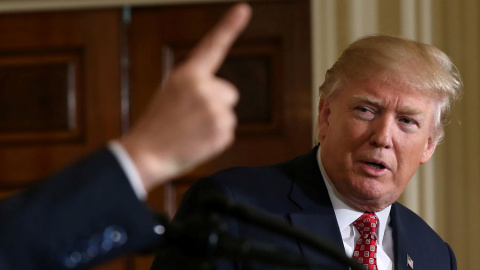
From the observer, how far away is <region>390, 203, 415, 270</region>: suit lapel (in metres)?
2.02

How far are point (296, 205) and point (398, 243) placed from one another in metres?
0.32

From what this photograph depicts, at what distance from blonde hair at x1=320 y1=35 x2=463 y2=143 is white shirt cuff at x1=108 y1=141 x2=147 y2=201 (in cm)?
138

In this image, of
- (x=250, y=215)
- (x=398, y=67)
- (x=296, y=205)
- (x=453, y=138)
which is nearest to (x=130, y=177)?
(x=250, y=215)

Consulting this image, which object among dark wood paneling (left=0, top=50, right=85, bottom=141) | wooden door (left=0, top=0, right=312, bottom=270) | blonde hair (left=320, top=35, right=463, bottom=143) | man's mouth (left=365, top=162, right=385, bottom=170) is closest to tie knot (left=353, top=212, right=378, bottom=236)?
man's mouth (left=365, top=162, right=385, bottom=170)

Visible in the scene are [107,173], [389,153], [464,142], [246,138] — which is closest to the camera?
[107,173]

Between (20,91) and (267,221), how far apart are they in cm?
277

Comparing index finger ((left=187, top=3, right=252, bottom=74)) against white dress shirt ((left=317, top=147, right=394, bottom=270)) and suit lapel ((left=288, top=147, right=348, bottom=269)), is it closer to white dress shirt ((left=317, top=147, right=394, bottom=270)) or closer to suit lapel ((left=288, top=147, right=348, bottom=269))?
suit lapel ((left=288, top=147, right=348, bottom=269))

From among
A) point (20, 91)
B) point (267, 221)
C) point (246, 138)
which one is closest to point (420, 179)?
point (246, 138)

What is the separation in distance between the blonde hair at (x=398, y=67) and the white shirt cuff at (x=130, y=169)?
1379 millimetres

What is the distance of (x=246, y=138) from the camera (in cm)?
320

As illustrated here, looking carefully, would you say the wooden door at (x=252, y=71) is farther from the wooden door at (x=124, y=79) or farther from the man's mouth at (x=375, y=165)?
the man's mouth at (x=375, y=165)

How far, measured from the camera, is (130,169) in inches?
29.5

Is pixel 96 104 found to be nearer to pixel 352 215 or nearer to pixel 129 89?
pixel 129 89

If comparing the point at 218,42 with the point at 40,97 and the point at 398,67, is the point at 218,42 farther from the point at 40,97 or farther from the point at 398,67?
the point at 40,97
